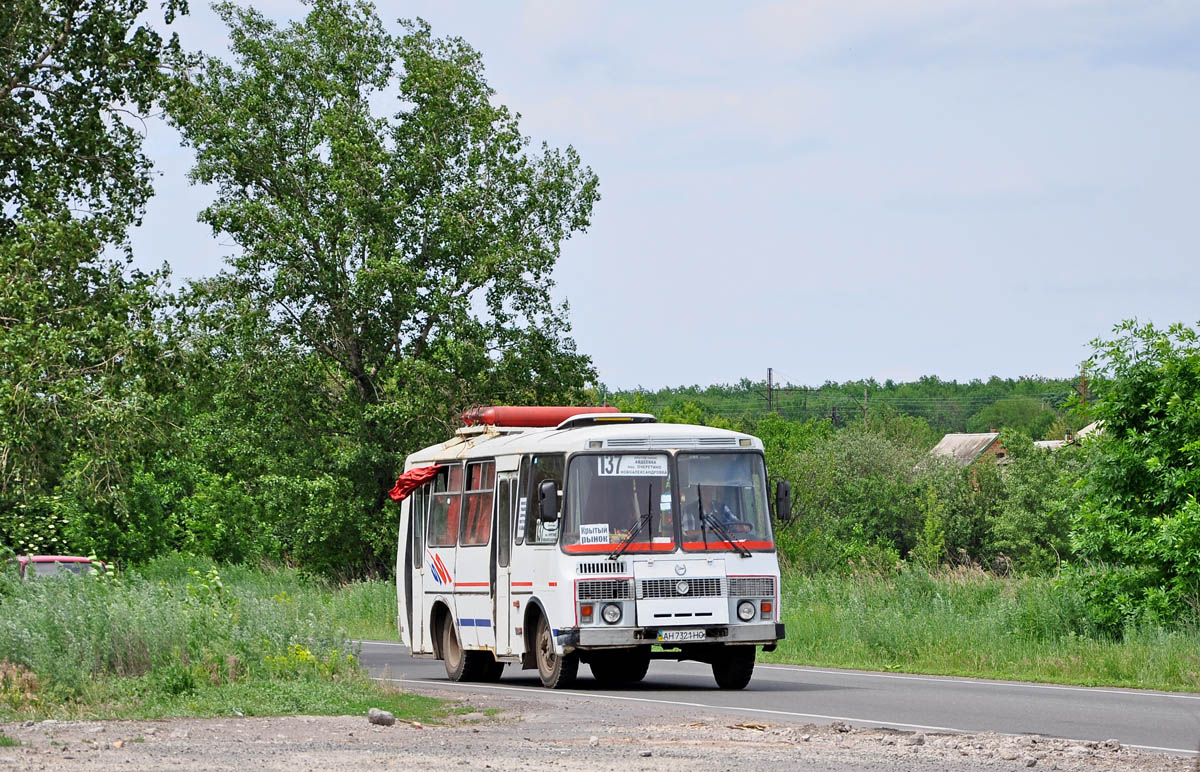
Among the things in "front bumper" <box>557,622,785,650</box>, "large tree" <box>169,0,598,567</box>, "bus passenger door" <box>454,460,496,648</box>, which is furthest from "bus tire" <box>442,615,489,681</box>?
"large tree" <box>169,0,598,567</box>

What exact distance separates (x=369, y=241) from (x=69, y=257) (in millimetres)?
21319

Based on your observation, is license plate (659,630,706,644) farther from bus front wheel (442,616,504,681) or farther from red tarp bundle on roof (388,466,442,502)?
red tarp bundle on roof (388,466,442,502)

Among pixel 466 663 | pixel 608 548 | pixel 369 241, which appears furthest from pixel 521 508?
pixel 369 241

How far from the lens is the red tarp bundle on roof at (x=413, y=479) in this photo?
23.6m

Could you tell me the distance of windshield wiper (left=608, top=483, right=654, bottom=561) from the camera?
1905 cm

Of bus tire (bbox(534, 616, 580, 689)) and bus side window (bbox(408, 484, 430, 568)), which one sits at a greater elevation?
bus side window (bbox(408, 484, 430, 568))

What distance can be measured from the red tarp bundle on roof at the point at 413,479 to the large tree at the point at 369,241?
19.9 metres

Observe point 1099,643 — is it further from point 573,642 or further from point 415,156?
point 415,156

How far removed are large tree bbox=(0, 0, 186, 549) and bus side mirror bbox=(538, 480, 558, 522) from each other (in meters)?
7.06

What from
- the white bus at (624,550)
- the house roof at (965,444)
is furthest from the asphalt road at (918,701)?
the house roof at (965,444)

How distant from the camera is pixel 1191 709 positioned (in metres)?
16.2

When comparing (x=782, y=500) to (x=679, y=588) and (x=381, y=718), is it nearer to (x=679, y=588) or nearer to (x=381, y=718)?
(x=679, y=588)

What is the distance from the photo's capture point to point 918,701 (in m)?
17.4

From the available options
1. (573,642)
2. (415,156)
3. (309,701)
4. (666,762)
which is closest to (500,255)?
(415,156)
